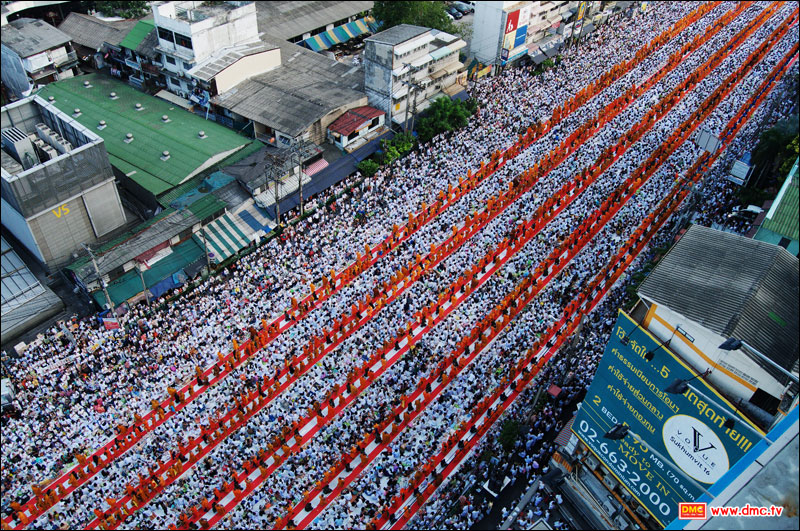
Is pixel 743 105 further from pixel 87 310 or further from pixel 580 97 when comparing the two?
pixel 87 310

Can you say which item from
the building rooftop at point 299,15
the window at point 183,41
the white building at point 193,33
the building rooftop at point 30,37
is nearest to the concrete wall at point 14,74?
the building rooftop at point 30,37

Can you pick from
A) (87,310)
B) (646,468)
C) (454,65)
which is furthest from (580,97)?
(87,310)

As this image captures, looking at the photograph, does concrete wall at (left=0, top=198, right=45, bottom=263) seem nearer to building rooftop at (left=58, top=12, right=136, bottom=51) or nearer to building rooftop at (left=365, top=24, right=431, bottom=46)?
building rooftop at (left=58, top=12, right=136, bottom=51)

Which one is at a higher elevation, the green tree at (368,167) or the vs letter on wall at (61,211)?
the vs letter on wall at (61,211)

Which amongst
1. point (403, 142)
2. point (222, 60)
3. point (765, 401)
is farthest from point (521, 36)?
point (765, 401)

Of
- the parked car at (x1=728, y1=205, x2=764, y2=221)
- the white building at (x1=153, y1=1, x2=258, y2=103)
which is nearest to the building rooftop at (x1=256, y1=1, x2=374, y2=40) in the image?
the white building at (x1=153, y1=1, x2=258, y2=103)

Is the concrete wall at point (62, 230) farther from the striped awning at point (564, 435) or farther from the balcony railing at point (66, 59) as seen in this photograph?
the striped awning at point (564, 435)

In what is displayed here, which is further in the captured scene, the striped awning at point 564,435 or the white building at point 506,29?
the white building at point 506,29

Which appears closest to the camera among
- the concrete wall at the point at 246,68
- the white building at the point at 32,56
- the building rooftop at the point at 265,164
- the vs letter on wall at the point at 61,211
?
the vs letter on wall at the point at 61,211
